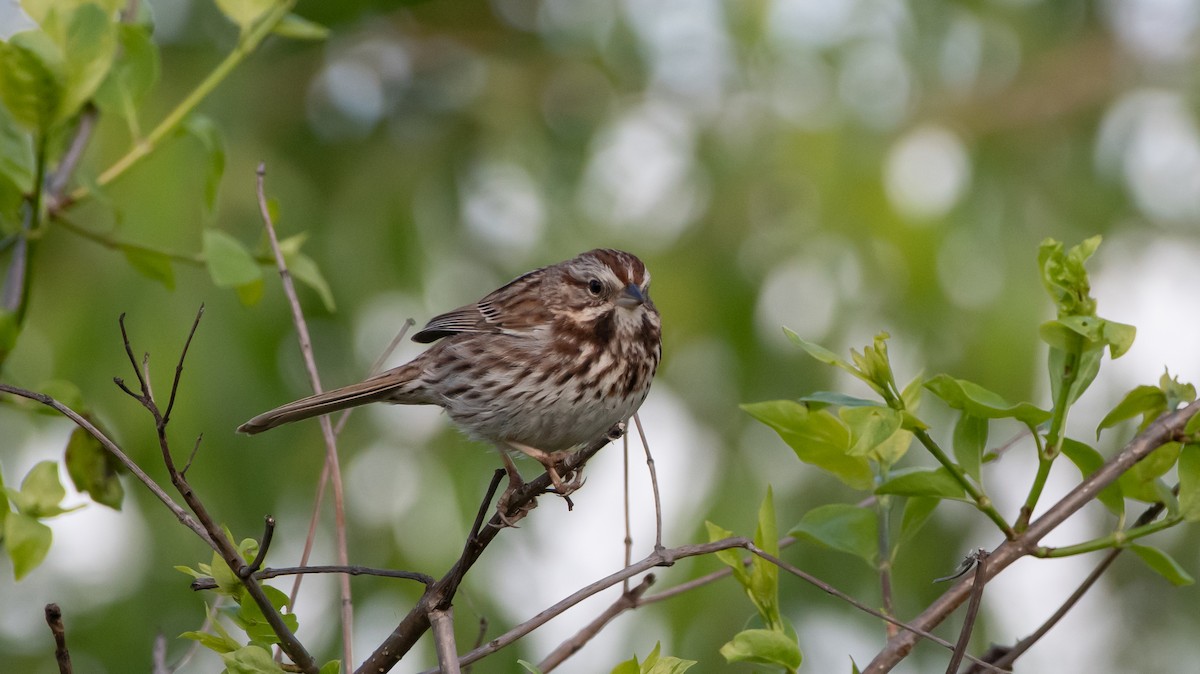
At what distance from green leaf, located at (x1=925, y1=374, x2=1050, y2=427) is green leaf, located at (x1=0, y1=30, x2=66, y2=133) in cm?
194

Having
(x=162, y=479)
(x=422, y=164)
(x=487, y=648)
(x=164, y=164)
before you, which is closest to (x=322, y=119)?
(x=422, y=164)

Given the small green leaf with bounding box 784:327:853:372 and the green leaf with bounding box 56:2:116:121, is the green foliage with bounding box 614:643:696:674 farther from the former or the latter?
the green leaf with bounding box 56:2:116:121

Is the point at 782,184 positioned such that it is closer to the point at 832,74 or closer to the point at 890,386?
the point at 832,74

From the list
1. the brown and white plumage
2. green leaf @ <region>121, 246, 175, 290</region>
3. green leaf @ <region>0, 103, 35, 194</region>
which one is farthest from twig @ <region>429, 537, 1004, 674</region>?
the brown and white plumage

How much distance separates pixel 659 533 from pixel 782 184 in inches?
134

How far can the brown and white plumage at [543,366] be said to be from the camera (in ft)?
15.3

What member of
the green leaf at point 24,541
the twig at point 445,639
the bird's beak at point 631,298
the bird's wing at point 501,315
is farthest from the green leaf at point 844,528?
the bird's wing at point 501,315

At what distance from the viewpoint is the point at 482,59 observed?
6.62 metres

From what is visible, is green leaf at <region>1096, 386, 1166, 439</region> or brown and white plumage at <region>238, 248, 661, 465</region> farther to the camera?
brown and white plumage at <region>238, 248, 661, 465</region>

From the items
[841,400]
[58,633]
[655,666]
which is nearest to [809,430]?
[841,400]

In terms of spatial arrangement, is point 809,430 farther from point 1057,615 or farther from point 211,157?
point 211,157

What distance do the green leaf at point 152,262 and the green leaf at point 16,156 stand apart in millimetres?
307

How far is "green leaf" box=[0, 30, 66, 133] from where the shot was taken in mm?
2807

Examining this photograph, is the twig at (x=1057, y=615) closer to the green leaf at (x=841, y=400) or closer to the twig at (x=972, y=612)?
the twig at (x=972, y=612)
